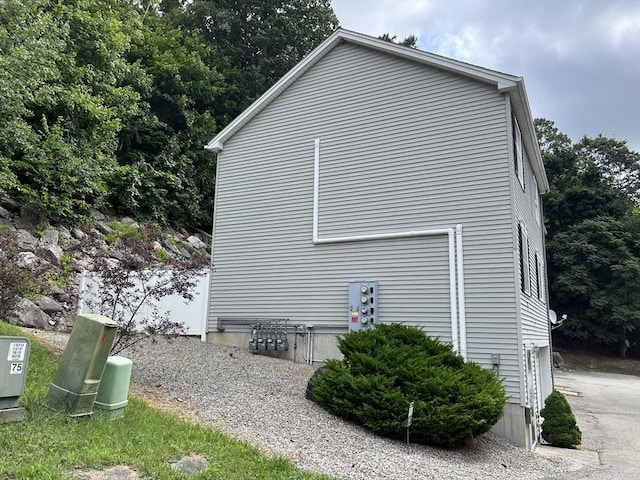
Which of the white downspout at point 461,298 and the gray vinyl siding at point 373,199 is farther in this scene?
the gray vinyl siding at point 373,199

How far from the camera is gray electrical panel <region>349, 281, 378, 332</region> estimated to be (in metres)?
9.48

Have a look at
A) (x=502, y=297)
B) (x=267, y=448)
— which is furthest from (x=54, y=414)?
(x=502, y=297)

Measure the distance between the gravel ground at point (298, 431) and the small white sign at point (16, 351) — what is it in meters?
2.21

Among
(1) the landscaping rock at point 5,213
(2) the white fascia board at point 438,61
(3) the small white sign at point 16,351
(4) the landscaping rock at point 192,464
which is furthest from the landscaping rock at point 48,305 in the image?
(2) the white fascia board at point 438,61

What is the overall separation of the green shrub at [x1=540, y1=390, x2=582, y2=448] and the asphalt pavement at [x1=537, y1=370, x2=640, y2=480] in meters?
0.26

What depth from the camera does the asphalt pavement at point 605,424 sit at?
24.5 feet

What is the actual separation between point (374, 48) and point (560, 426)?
9.34 meters

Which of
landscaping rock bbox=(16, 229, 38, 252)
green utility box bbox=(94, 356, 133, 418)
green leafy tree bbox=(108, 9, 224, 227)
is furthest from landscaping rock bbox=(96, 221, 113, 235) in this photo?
green utility box bbox=(94, 356, 133, 418)

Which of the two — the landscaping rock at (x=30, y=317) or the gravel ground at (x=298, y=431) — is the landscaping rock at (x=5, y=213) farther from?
the gravel ground at (x=298, y=431)

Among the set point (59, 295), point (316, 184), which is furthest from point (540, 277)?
point (59, 295)

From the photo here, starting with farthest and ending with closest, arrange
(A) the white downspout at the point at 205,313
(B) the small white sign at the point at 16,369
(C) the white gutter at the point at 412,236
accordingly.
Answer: (A) the white downspout at the point at 205,313 < (C) the white gutter at the point at 412,236 < (B) the small white sign at the point at 16,369

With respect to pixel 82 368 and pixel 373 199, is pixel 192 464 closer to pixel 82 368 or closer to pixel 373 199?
pixel 82 368

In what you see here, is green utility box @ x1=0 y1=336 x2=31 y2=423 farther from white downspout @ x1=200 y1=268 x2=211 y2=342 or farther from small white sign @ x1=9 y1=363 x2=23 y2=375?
white downspout @ x1=200 y1=268 x2=211 y2=342

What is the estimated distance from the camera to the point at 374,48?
1078 cm
